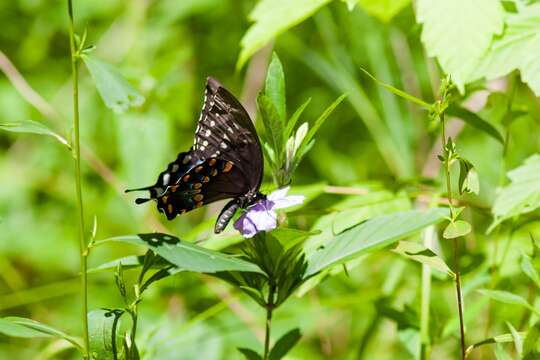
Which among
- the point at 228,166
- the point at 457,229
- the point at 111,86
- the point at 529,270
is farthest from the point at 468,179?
the point at 111,86

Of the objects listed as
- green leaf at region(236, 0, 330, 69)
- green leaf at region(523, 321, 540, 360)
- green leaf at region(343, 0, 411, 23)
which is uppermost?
green leaf at region(236, 0, 330, 69)

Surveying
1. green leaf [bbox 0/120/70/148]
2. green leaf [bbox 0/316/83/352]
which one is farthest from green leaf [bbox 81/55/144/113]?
green leaf [bbox 0/316/83/352]

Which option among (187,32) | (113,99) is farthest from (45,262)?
(113,99)

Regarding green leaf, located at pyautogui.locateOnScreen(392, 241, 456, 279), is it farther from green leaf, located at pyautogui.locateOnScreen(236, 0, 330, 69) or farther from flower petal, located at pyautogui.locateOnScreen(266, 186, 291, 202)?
green leaf, located at pyautogui.locateOnScreen(236, 0, 330, 69)

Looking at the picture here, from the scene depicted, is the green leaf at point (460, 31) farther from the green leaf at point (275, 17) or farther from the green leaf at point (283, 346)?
the green leaf at point (283, 346)

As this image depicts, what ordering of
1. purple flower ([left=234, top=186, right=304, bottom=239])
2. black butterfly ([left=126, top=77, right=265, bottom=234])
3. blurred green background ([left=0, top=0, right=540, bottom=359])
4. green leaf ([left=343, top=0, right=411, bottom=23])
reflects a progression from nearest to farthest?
purple flower ([left=234, top=186, right=304, bottom=239]), black butterfly ([left=126, top=77, right=265, bottom=234]), green leaf ([left=343, top=0, right=411, bottom=23]), blurred green background ([left=0, top=0, right=540, bottom=359])

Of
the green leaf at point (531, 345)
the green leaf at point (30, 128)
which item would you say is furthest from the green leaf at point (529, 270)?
the green leaf at point (30, 128)
